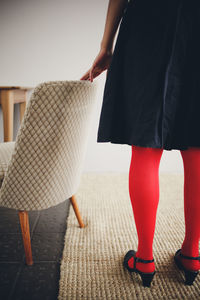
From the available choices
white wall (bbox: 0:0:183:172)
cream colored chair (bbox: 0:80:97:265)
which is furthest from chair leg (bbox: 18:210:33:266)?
white wall (bbox: 0:0:183:172)

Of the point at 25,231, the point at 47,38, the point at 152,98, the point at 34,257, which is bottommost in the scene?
the point at 34,257

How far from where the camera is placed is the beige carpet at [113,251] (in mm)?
634

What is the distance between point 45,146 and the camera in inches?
24.9

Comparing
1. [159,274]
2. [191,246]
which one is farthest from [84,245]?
[191,246]

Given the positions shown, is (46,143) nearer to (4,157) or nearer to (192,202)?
(4,157)

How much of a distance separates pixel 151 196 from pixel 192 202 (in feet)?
0.47

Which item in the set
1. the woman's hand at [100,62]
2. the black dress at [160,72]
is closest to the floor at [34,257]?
the black dress at [160,72]

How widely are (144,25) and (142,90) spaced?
158mm

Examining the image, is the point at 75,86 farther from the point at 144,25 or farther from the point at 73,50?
the point at 73,50

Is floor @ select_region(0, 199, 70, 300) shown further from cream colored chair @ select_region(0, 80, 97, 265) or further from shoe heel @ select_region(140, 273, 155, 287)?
shoe heel @ select_region(140, 273, 155, 287)

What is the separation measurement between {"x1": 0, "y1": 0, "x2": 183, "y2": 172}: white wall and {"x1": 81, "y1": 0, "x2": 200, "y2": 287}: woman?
1045 millimetres

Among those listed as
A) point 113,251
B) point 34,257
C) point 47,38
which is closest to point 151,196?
point 113,251

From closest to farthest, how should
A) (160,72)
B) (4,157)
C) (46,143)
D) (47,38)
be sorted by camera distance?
(160,72) → (46,143) → (4,157) → (47,38)

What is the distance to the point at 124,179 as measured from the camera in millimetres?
1707
